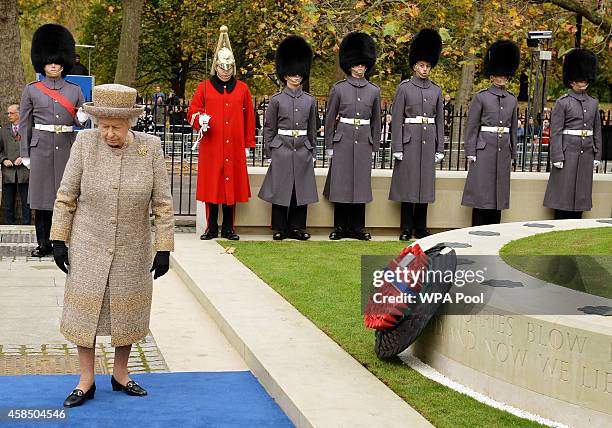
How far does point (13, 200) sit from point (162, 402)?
26.9ft

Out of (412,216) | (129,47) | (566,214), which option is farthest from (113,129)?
(129,47)

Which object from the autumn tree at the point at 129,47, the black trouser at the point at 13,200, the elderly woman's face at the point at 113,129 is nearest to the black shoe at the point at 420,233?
the black trouser at the point at 13,200

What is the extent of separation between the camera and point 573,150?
44.3 feet

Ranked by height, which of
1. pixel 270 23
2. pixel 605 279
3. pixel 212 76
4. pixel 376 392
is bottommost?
pixel 376 392

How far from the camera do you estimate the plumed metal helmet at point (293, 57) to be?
41.9ft

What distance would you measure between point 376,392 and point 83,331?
1556mm

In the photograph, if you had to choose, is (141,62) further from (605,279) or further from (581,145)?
(605,279)

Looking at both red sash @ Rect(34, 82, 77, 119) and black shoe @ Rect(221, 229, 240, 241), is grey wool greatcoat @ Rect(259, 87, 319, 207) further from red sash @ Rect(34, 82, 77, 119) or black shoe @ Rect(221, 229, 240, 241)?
red sash @ Rect(34, 82, 77, 119)

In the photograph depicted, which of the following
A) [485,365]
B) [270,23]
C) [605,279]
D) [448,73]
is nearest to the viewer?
[485,365]

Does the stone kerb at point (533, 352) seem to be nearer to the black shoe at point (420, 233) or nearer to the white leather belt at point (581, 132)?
the black shoe at point (420, 233)

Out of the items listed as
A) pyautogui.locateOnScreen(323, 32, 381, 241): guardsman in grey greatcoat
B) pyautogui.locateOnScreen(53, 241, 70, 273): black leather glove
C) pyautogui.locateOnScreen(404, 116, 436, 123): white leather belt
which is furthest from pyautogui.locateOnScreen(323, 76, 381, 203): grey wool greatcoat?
pyautogui.locateOnScreen(53, 241, 70, 273): black leather glove

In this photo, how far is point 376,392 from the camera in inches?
252

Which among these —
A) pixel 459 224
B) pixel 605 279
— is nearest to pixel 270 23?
pixel 459 224

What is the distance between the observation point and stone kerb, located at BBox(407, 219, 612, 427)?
5.62 m
